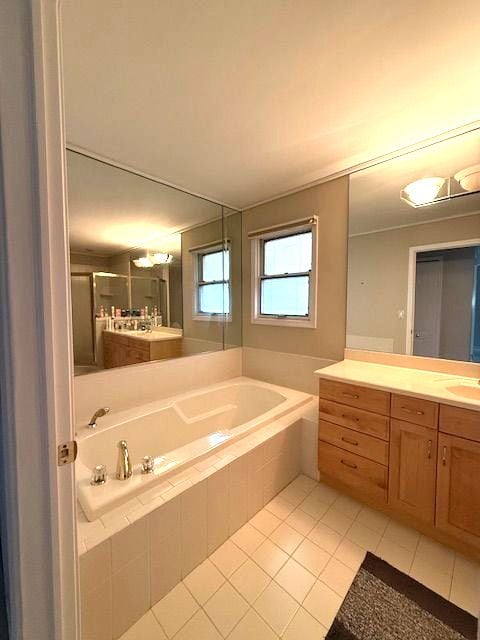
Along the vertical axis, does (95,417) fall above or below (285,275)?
below

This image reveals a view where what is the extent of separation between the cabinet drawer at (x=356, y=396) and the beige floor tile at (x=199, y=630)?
4.17 feet

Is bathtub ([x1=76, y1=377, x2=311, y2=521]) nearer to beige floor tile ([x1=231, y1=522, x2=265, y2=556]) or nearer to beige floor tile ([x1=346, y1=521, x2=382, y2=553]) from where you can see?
beige floor tile ([x1=231, y1=522, x2=265, y2=556])

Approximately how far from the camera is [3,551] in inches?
27.7

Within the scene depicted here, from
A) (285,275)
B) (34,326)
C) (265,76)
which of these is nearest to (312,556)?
(34,326)

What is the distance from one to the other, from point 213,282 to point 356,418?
2065 millimetres

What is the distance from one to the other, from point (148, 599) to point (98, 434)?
36.7 inches

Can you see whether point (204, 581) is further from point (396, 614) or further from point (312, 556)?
point (396, 614)

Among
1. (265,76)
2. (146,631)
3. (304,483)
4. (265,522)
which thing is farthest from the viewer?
(304,483)

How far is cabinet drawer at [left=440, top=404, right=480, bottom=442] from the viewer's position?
1.30 meters

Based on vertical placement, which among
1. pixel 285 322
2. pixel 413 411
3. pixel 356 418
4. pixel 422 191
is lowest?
pixel 356 418

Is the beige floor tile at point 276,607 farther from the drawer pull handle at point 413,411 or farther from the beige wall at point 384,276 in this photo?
the beige wall at point 384,276

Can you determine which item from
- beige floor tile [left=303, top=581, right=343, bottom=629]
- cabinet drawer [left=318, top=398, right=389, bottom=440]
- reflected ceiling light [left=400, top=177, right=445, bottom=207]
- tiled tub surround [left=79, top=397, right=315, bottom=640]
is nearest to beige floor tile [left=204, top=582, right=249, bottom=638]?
tiled tub surround [left=79, top=397, right=315, bottom=640]

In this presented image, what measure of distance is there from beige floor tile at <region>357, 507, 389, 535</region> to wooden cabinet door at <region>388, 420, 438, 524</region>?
5.7 inches

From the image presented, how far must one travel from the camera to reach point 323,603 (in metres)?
1.18
